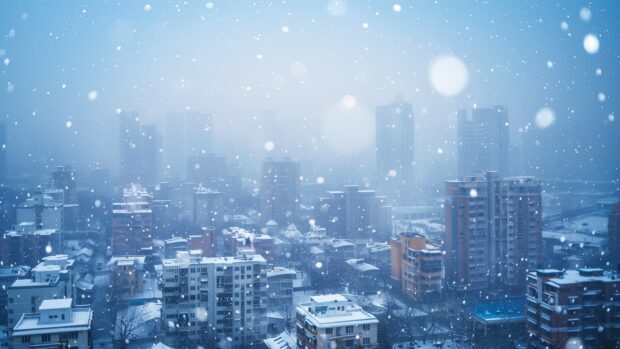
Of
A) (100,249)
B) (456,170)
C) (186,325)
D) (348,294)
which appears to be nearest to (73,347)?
(186,325)

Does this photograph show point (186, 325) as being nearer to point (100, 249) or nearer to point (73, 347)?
point (73, 347)

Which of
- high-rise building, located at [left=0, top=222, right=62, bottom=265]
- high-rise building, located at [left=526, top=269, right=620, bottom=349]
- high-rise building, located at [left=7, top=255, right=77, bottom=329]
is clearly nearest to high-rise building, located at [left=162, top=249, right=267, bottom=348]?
high-rise building, located at [left=7, top=255, right=77, bottom=329]

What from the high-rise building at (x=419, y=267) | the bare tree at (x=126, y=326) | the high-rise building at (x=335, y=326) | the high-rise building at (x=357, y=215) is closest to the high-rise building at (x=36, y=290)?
the bare tree at (x=126, y=326)

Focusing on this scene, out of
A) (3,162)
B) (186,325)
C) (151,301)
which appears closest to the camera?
(186,325)

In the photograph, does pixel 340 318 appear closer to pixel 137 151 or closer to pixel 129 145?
pixel 137 151

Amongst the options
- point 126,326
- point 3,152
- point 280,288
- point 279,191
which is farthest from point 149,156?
point 126,326
